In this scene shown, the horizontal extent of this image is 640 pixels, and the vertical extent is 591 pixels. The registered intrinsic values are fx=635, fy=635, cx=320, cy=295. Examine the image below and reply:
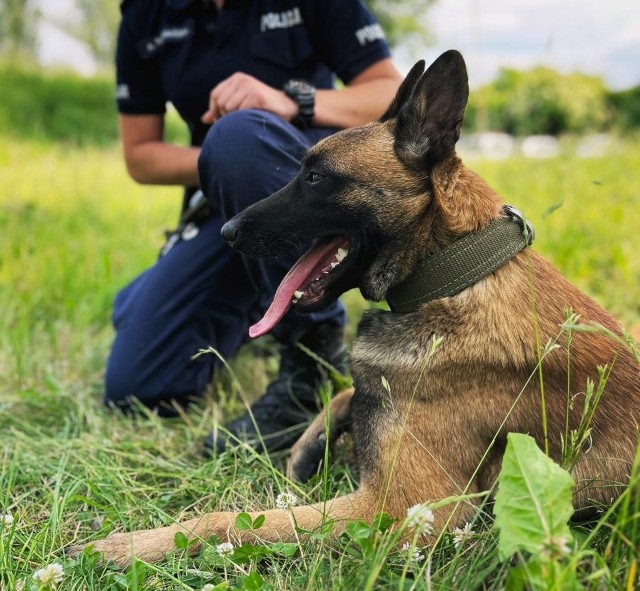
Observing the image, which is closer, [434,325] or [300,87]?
[434,325]

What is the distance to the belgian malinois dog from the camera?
1.70m

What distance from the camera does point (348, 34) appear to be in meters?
2.73

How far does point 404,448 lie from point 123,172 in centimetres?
723

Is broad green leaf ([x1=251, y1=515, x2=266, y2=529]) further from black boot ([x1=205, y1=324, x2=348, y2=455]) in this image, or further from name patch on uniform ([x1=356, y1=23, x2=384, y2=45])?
name patch on uniform ([x1=356, y1=23, x2=384, y2=45])

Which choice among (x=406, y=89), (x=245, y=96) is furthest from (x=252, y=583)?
(x=245, y=96)

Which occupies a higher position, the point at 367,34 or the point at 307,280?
the point at 367,34

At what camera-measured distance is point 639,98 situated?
32.3m

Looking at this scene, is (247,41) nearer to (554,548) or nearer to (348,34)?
(348,34)

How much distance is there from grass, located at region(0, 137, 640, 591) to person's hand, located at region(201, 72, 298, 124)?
1.25m

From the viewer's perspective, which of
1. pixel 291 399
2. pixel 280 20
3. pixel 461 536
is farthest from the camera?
pixel 280 20

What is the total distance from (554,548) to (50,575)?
110 centimetres

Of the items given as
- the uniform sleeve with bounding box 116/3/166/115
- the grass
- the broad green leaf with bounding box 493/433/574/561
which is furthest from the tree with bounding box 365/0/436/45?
the broad green leaf with bounding box 493/433/574/561

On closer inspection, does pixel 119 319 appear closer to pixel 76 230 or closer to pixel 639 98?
pixel 76 230

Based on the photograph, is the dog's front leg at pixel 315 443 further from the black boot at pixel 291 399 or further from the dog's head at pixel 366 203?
the dog's head at pixel 366 203
